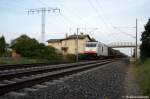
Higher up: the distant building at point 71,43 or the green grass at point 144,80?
the distant building at point 71,43

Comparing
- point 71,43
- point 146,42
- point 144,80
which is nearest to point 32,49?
point 146,42

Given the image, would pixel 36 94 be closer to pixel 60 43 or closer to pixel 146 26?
pixel 146 26

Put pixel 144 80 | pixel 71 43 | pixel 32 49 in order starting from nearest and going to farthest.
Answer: pixel 144 80 → pixel 32 49 → pixel 71 43

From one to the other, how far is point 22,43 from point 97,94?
3819 centimetres

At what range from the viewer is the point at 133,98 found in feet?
32.6

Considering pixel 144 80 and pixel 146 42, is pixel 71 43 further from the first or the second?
pixel 144 80

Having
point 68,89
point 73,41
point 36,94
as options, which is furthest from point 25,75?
point 73,41

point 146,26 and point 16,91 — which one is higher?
point 146,26

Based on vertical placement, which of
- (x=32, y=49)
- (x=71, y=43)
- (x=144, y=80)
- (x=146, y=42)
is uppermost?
(x=71, y=43)

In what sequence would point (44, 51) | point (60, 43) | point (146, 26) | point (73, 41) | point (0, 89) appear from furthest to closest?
point (60, 43), point (73, 41), point (44, 51), point (146, 26), point (0, 89)

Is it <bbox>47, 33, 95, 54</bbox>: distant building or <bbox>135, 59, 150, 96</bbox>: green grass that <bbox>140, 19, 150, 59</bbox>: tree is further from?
<bbox>47, 33, 95, 54</bbox>: distant building

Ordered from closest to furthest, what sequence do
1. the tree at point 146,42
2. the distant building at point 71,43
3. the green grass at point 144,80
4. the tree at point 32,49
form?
the green grass at point 144,80 → the tree at point 146,42 → the tree at point 32,49 → the distant building at point 71,43

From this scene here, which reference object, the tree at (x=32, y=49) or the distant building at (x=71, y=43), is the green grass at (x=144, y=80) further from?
the distant building at (x=71, y=43)

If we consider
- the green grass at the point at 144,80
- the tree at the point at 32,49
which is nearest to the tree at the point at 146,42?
the tree at the point at 32,49
